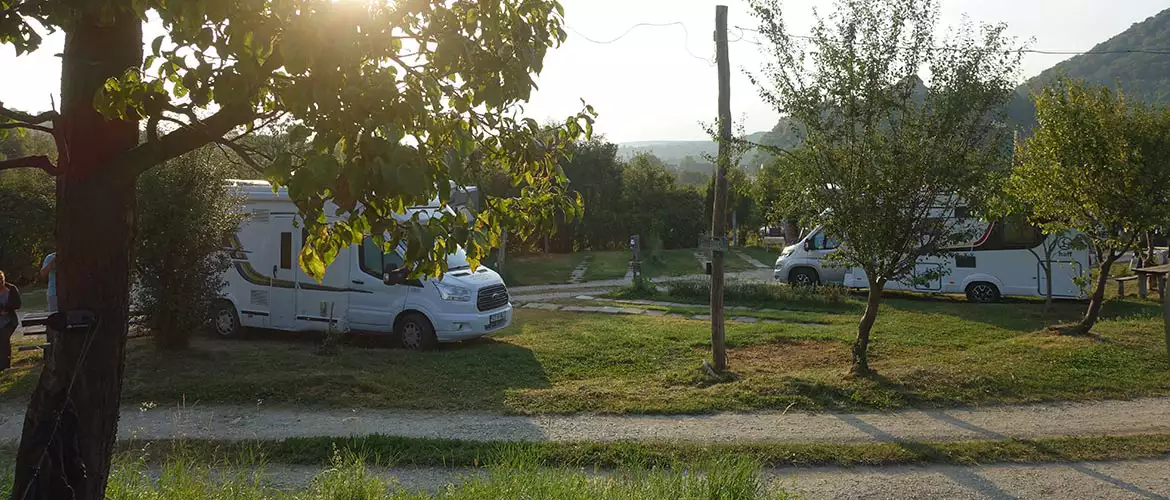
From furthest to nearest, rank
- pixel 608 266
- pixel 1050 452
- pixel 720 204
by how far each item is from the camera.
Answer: pixel 608 266
pixel 720 204
pixel 1050 452

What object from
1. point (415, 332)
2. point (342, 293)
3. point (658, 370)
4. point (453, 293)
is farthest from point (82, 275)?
point (342, 293)

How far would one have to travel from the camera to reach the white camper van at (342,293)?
11.5m

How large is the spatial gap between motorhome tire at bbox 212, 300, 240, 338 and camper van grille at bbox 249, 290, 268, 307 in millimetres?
398

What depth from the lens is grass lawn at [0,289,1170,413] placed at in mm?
8297

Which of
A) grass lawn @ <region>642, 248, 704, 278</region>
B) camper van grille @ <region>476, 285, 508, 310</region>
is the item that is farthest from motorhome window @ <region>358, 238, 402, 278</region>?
grass lawn @ <region>642, 248, 704, 278</region>

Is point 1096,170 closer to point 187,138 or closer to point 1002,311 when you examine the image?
point 1002,311

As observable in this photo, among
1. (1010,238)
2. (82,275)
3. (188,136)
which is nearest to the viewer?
(188,136)

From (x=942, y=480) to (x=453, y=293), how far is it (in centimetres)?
755

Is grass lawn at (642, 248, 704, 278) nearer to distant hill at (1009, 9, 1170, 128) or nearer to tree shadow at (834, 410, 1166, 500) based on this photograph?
distant hill at (1009, 9, 1170, 128)

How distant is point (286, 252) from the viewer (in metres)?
12.1

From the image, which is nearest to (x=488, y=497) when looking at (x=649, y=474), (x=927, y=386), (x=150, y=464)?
(x=649, y=474)

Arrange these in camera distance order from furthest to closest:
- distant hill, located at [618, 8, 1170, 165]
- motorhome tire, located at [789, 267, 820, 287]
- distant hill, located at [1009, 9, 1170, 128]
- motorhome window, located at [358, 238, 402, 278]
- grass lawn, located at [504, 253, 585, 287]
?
1. grass lawn, located at [504, 253, 585, 287]
2. motorhome tire, located at [789, 267, 820, 287]
3. distant hill, located at [1009, 9, 1170, 128]
4. motorhome window, located at [358, 238, 402, 278]
5. distant hill, located at [618, 8, 1170, 165]

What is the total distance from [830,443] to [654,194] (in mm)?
33196

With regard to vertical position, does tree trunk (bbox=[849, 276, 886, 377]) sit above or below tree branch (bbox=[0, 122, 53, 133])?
below
